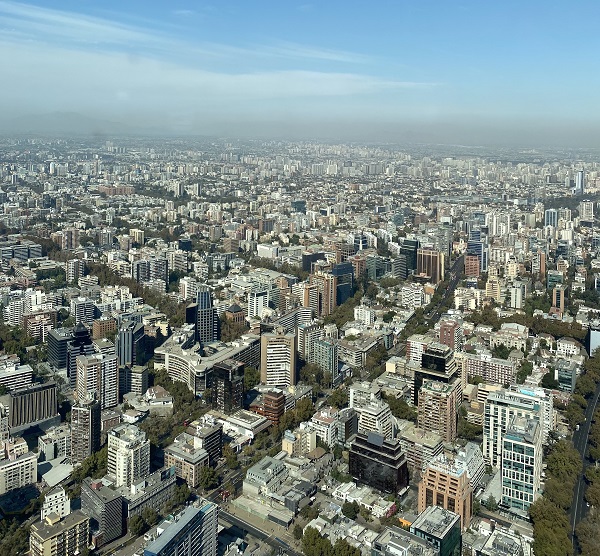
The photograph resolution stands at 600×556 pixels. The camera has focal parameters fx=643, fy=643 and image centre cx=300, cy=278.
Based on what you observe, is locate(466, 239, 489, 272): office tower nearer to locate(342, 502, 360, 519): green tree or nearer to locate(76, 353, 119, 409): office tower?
locate(76, 353, 119, 409): office tower

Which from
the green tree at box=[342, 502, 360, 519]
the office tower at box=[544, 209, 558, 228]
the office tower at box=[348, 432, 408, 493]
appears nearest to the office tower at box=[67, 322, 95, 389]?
the office tower at box=[348, 432, 408, 493]

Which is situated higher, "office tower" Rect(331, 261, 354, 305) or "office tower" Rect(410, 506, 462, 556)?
"office tower" Rect(331, 261, 354, 305)

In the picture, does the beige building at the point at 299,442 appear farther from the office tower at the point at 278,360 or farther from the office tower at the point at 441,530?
the office tower at the point at 441,530

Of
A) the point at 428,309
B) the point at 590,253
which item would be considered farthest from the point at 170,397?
the point at 590,253

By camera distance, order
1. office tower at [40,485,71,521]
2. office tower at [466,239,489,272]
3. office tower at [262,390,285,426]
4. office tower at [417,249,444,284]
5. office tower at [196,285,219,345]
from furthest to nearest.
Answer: office tower at [466,239,489,272] < office tower at [417,249,444,284] < office tower at [196,285,219,345] < office tower at [262,390,285,426] < office tower at [40,485,71,521]

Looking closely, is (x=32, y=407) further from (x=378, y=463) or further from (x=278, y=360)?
(x=378, y=463)

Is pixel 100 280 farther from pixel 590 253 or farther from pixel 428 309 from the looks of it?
pixel 590 253
